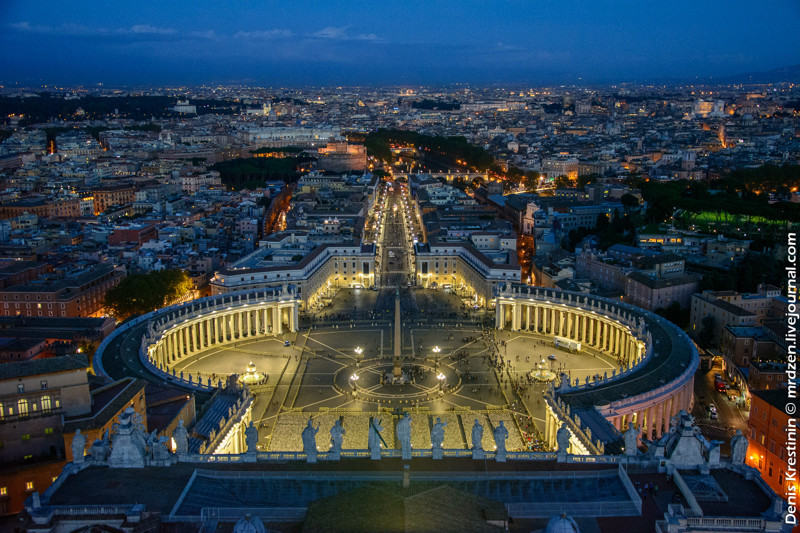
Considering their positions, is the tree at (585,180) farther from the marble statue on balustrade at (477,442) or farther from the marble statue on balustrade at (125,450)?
the marble statue on balustrade at (125,450)

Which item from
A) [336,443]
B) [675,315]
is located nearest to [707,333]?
[675,315]

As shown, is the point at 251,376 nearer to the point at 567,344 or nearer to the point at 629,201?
the point at 567,344

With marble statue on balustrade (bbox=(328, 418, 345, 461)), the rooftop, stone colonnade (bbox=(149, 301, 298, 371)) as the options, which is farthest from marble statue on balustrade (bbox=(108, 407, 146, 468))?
stone colonnade (bbox=(149, 301, 298, 371))

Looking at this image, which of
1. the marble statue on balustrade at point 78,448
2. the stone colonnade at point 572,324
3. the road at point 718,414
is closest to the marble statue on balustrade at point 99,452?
the marble statue on balustrade at point 78,448

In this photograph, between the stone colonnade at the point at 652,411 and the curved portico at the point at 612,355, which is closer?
the curved portico at the point at 612,355

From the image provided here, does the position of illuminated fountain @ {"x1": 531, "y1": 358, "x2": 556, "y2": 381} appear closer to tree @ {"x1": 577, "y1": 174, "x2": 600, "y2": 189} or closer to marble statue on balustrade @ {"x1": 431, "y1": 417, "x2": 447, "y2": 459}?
marble statue on balustrade @ {"x1": 431, "y1": 417, "x2": 447, "y2": 459}

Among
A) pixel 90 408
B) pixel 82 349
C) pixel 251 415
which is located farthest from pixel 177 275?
pixel 90 408
